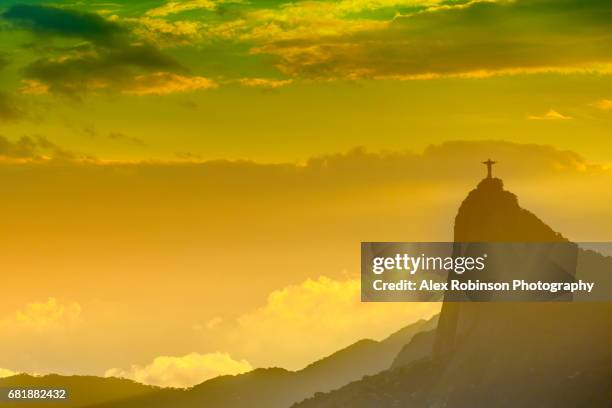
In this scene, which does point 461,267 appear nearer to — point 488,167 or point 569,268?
point 488,167

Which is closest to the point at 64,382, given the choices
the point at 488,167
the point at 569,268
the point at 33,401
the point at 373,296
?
the point at 33,401

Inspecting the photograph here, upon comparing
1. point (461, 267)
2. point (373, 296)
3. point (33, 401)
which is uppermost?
point (461, 267)

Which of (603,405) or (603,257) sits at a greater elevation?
(603,257)

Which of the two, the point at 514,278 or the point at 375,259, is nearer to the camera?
A: the point at 375,259

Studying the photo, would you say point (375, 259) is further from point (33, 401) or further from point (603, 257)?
point (603, 257)

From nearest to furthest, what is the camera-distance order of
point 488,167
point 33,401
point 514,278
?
point 33,401 < point 488,167 < point 514,278

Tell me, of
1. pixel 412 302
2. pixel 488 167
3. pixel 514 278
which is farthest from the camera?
pixel 514 278

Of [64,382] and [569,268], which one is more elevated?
[569,268]

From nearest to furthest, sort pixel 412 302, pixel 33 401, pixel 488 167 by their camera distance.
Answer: pixel 33 401, pixel 412 302, pixel 488 167

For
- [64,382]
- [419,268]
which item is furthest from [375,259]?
[64,382]
